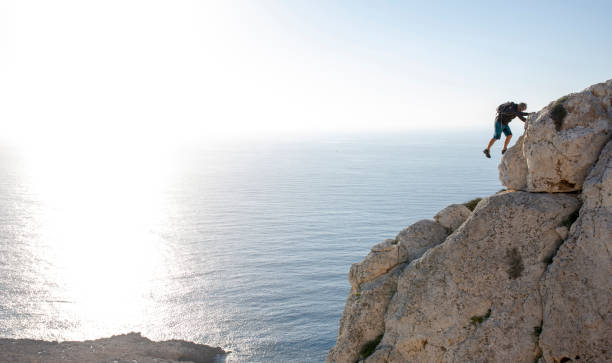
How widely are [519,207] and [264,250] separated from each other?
8938cm

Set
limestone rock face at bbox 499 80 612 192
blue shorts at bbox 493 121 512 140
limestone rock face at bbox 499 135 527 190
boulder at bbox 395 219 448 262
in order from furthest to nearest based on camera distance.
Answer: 1. blue shorts at bbox 493 121 512 140
2. boulder at bbox 395 219 448 262
3. limestone rock face at bbox 499 135 527 190
4. limestone rock face at bbox 499 80 612 192

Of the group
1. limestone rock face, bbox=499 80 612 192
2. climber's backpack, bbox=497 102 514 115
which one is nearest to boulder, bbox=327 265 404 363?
limestone rock face, bbox=499 80 612 192

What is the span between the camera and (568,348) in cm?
1389

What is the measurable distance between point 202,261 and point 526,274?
8872cm

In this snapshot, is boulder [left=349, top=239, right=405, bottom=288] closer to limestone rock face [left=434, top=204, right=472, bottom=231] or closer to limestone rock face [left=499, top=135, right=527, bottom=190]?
limestone rock face [left=434, top=204, right=472, bottom=231]

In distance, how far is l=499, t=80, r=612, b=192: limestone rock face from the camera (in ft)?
52.9

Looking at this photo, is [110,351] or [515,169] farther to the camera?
[110,351]

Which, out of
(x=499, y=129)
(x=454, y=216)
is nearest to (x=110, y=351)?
(x=454, y=216)

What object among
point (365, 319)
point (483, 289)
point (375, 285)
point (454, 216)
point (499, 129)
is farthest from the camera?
point (499, 129)

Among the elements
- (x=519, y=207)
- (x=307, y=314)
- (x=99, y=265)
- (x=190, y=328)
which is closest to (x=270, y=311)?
(x=307, y=314)

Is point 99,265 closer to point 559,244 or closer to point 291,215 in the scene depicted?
point 291,215

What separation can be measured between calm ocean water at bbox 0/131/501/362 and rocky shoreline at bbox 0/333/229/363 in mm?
6102

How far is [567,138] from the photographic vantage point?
643 inches

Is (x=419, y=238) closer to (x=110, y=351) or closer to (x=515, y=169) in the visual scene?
(x=515, y=169)
